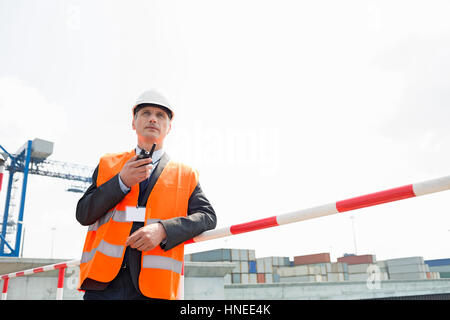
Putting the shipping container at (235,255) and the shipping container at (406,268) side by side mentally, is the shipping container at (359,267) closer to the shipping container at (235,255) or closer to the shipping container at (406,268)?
the shipping container at (406,268)

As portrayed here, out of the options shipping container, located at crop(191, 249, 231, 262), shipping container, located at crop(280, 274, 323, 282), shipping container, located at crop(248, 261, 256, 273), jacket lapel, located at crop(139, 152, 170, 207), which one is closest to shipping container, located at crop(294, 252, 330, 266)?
shipping container, located at crop(280, 274, 323, 282)

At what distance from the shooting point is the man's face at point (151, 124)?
2168 millimetres

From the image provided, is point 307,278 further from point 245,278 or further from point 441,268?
point 441,268

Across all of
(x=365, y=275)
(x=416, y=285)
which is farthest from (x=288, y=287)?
(x=365, y=275)

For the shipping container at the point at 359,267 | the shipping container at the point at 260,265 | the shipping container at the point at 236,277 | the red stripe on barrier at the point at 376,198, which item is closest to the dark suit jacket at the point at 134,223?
the red stripe on barrier at the point at 376,198

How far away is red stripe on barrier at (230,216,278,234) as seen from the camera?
1989mm

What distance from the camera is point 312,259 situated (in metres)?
48.2

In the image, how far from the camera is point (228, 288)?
71.1ft

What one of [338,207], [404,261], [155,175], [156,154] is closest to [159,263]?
[155,175]

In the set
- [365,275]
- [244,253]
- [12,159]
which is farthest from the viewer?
[365,275]

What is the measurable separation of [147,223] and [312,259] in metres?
49.7

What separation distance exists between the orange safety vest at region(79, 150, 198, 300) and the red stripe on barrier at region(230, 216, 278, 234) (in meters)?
0.32
